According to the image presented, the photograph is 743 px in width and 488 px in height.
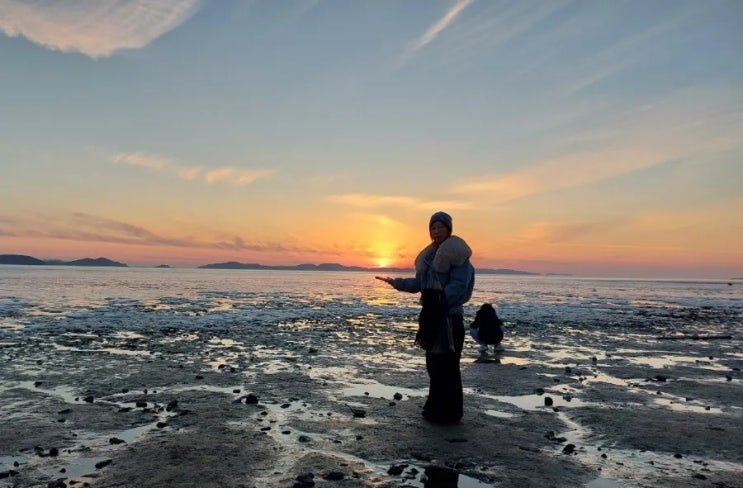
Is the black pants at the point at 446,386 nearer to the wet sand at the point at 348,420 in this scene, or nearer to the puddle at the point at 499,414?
the wet sand at the point at 348,420

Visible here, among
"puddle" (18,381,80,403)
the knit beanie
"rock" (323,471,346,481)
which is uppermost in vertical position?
the knit beanie

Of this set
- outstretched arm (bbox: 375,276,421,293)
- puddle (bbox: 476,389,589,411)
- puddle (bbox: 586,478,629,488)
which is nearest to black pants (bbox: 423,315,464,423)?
outstretched arm (bbox: 375,276,421,293)

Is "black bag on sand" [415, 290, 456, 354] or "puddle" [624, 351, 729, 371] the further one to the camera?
"puddle" [624, 351, 729, 371]

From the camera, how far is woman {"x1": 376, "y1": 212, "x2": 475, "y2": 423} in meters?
9.29

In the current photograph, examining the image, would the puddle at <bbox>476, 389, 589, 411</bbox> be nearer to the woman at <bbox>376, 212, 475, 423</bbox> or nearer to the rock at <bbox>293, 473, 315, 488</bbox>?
the woman at <bbox>376, 212, 475, 423</bbox>

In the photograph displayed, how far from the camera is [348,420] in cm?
929

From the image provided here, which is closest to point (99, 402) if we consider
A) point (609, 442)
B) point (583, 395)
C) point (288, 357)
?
point (288, 357)

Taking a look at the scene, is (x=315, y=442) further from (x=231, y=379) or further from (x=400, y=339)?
(x=400, y=339)

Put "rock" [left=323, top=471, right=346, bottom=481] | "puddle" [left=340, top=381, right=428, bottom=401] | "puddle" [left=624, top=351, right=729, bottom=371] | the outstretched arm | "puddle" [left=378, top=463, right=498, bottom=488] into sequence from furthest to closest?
"puddle" [left=624, top=351, right=729, bottom=371] < "puddle" [left=340, top=381, right=428, bottom=401] < the outstretched arm < "rock" [left=323, top=471, right=346, bottom=481] < "puddle" [left=378, top=463, right=498, bottom=488]

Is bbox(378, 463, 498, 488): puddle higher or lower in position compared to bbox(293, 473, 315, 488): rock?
lower

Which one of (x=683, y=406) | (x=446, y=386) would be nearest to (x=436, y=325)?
(x=446, y=386)

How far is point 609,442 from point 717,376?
8.36 m

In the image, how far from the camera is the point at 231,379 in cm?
1283

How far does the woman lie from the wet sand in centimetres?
42
